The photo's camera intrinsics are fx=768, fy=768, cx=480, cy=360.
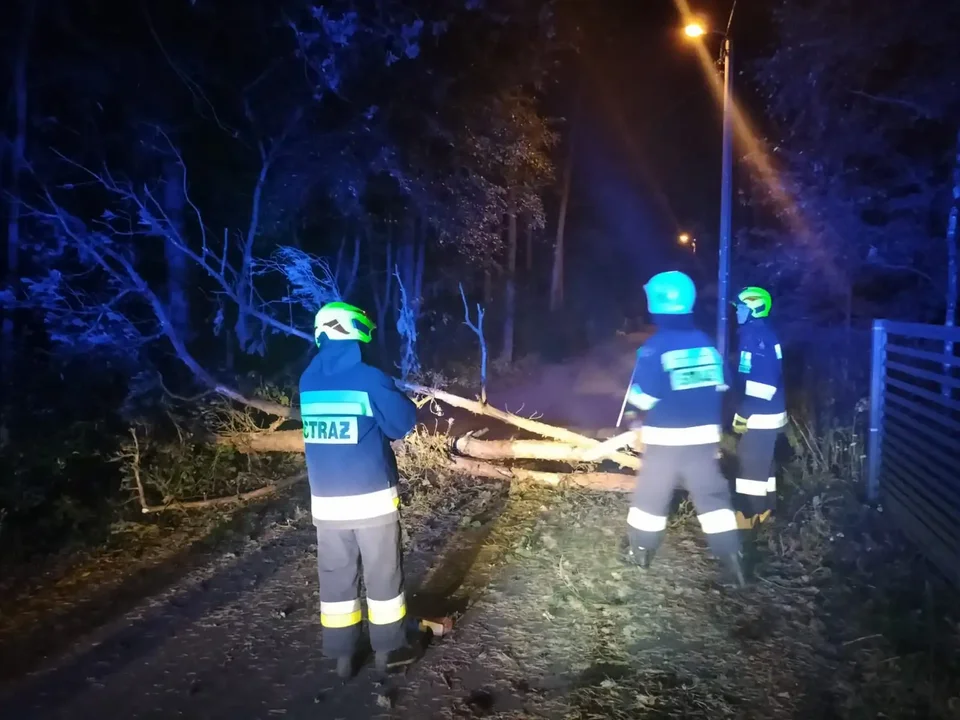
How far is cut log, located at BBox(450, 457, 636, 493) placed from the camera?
21.5 feet

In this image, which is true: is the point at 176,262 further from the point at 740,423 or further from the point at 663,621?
the point at 663,621

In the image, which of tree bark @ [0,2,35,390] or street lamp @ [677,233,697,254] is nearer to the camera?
tree bark @ [0,2,35,390]

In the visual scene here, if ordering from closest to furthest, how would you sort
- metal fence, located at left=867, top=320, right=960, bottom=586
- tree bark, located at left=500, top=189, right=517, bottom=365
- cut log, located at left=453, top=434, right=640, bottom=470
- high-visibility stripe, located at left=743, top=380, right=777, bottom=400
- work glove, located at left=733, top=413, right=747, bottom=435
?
metal fence, located at left=867, top=320, right=960, bottom=586
high-visibility stripe, located at left=743, top=380, right=777, bottom=400
work glove, located at left=733, top=413, right=747, bottom=435
cut log, located at left=453, top=434, right=640, bottom=470
tree bark, located at left=500, top=189, right=517, bottom=365

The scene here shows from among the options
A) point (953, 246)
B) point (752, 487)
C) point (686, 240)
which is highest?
point (686, 240)

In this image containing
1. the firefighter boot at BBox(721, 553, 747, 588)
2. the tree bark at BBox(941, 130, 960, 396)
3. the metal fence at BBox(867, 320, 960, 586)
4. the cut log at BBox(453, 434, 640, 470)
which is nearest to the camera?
the firefighter boot at BBox(721, 553, 747, 588)

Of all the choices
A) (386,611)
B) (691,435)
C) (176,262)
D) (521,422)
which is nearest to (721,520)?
(691,435)

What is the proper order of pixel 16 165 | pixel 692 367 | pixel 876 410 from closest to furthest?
pixel 692 367
pixel 876 410
pixel 16 165

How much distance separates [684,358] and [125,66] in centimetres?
1084

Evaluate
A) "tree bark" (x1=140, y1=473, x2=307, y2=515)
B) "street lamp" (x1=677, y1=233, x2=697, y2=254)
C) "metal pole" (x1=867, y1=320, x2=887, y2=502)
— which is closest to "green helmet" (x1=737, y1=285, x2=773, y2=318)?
"metal pole" (x1=867, y1=320, x2=887, y2=502)

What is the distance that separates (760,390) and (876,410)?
4.46ft

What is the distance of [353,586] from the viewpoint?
383cm

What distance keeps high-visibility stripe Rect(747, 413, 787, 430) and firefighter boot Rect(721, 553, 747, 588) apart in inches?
45.0

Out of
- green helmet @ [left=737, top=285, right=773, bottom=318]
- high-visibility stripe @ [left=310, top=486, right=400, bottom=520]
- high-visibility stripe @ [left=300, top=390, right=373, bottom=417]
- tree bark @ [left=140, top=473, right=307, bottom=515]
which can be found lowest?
tree bark @ [left=140, top=473, right=307, bottom=515]

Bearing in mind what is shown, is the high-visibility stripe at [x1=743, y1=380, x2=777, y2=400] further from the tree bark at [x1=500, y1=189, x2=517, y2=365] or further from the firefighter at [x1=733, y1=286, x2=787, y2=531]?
the tree bark at [x1=500, y1=189, x2=517, y2=365]
